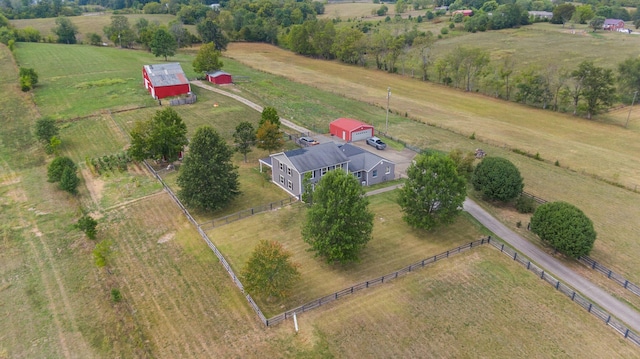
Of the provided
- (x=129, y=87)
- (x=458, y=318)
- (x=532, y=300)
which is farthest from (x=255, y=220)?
(x=129, y=87)

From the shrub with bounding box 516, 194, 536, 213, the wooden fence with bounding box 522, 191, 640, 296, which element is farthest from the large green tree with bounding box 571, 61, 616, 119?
the wooden fence with bounding box 522, 191, 640, 296

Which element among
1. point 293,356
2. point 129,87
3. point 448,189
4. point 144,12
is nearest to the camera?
point 293,356

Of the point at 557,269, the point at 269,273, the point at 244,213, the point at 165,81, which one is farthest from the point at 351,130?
the point at 165,81

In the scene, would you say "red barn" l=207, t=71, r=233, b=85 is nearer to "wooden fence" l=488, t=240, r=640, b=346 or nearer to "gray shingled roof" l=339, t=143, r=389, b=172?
"gray shingled roof" l=339, t=143, r=389, b=172

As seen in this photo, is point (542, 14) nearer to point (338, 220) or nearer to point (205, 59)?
point (205, 59)

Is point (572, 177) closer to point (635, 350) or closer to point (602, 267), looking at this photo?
point (602, 267)

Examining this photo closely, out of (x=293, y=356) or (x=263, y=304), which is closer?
(x=293, y=356)
